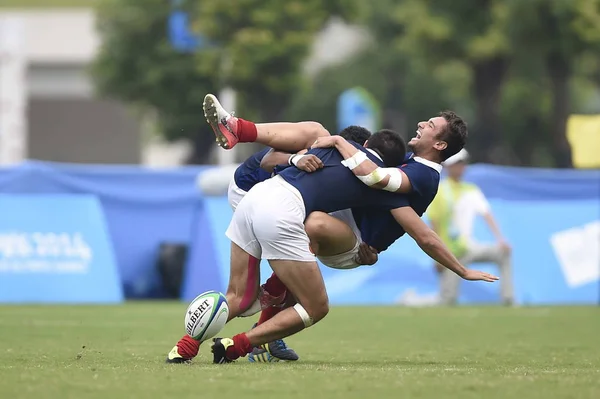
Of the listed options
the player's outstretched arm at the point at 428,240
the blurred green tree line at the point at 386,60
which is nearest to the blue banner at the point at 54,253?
the player's outstretched arm at the point at 428,240

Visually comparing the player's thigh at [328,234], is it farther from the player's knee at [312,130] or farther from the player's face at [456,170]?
the player's face at [456,170]

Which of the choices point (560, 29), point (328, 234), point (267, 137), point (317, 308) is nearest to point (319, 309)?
point (317, 308)

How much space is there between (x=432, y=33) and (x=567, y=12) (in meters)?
6.32

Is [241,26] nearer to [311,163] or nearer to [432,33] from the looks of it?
[432,33]

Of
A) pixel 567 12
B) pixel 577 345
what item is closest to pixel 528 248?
pixel 577 345

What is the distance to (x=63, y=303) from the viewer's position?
62.0ft

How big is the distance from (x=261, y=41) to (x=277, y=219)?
111 ft

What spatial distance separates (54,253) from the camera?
62.5 ft

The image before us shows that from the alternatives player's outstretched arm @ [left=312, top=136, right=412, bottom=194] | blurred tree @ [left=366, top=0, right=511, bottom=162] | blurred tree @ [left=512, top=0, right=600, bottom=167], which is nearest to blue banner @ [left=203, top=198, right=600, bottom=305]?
player's outstretched arm @ [left=312, top=136, right=412, bottom=194]

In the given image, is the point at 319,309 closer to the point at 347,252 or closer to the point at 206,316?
the point at 347,252

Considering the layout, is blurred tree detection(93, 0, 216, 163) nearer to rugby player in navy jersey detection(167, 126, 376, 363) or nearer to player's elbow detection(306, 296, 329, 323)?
rugby player in navy jersey detection(167, 126, 376, 363)

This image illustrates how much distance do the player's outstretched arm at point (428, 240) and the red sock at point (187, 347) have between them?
5.24 feet

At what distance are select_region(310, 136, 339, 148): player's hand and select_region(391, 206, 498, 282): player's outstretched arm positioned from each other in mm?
613

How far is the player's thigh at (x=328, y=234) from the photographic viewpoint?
9305 millimetres
